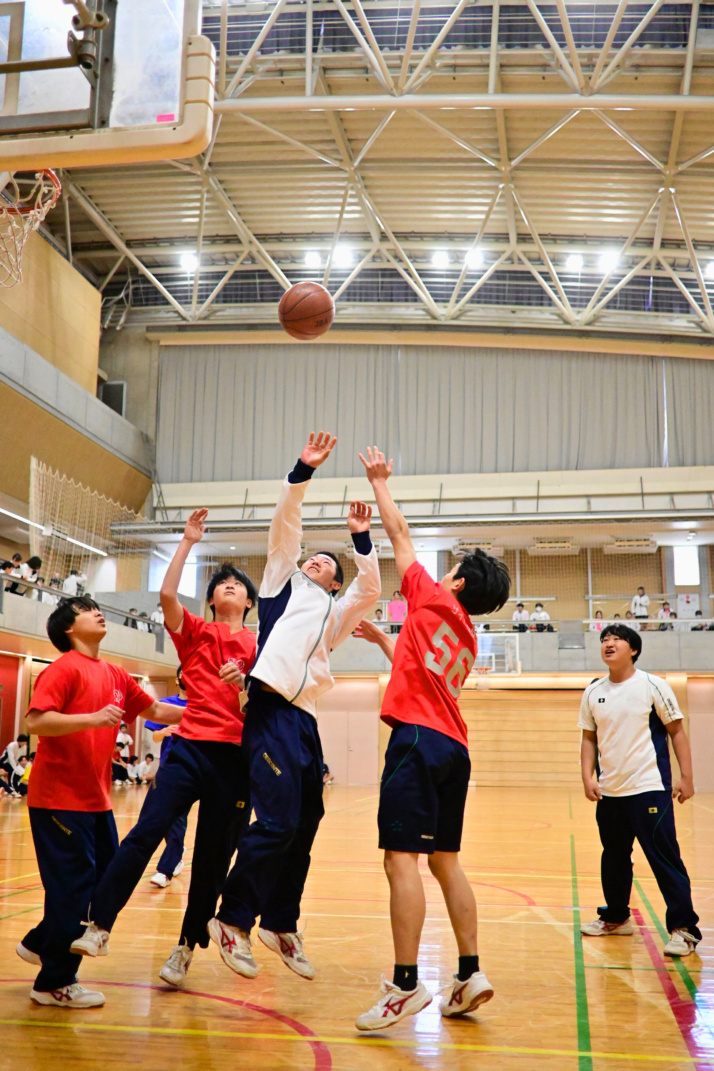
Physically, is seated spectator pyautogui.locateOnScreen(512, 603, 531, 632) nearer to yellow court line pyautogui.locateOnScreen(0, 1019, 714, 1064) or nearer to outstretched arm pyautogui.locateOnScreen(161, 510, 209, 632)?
outstretched arm pyautogui.locateOnScreen(161, 510, 209, 632)

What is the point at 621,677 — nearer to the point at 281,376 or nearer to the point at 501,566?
the point at 501,566

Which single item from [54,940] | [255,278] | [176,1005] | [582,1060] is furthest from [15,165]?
[255,278]

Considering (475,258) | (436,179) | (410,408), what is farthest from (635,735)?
(410,408)

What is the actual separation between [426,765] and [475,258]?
22.9 m

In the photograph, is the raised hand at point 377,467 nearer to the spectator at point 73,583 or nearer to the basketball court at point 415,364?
the basketball court at point 415,364

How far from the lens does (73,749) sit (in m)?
3.61

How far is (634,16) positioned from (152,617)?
1610 cm

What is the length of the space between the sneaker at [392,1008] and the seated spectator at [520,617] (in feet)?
69.9

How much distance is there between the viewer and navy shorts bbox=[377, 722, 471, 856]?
329 cm

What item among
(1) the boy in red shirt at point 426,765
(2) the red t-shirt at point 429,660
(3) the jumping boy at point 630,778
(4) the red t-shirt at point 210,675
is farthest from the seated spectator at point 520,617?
(2) the red t-shirt at point 429,660

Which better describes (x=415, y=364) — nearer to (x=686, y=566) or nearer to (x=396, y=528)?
(x=686, y=566)

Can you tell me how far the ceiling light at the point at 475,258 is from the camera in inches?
916

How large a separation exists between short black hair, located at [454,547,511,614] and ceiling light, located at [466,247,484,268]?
67.6ft

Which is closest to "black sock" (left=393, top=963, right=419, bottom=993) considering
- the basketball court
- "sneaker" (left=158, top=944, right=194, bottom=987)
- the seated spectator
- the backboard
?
"sneaker" (left=158, top=944, right=194, bottom=987)
